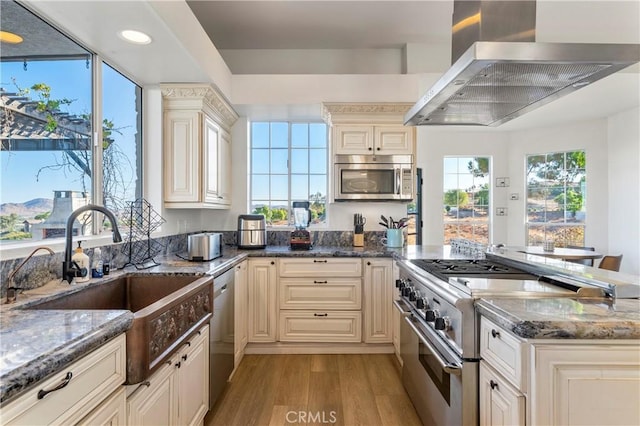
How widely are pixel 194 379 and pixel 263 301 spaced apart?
4.03 feet

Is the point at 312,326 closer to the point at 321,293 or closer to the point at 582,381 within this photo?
the point at 321,293

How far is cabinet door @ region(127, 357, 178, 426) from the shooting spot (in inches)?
47.7

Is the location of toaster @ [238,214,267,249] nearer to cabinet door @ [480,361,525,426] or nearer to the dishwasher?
the dishwasher

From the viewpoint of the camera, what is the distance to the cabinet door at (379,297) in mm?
2955

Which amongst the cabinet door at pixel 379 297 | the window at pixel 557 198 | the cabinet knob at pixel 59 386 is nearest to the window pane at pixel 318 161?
the cabinet door at pixel 379 297

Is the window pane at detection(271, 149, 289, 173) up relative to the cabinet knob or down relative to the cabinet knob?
up

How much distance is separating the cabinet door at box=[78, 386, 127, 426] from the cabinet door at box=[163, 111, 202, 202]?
182 centimetres

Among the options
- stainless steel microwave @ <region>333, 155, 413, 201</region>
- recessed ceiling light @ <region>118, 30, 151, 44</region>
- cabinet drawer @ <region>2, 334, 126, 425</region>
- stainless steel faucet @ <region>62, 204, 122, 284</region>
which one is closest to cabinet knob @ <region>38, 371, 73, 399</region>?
cabinet drawer @ <region>2, 334, 126, 425</region>

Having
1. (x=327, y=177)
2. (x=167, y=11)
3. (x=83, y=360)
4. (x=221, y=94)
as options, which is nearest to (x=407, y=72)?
(x=327, y=177)

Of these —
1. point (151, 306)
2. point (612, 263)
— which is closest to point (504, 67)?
point (151, 306)

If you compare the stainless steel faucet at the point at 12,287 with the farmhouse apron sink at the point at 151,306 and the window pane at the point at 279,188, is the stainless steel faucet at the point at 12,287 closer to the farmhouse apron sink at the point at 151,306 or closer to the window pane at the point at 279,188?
the farmhouse apron sink at the point at 151,306

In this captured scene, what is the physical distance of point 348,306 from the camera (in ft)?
9.78

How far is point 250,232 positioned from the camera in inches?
127

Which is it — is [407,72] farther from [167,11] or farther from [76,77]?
[76,77]
